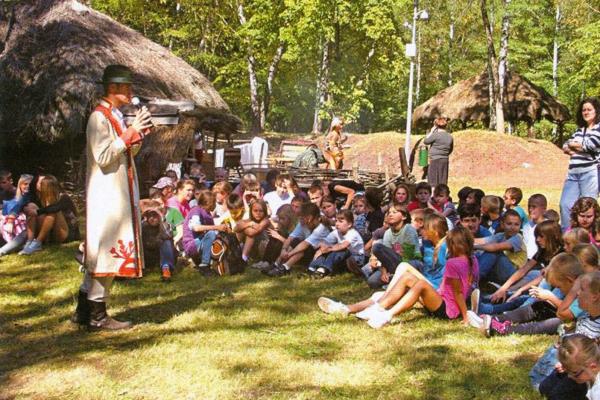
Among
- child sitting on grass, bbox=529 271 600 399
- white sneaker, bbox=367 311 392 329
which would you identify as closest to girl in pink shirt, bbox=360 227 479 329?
white sneaker, bbox=367 311 392 329

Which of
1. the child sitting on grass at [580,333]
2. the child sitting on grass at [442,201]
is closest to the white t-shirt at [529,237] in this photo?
the child sitting on grass at [442,201]

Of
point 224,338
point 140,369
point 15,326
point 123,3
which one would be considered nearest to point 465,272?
point 224,338

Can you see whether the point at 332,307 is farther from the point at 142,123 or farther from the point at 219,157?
the point at 219,157

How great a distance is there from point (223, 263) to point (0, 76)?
859 centimetres

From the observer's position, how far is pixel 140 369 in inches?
202

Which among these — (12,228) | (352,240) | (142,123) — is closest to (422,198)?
(352,240)

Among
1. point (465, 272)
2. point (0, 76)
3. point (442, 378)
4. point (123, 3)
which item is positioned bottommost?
point (442, 378)

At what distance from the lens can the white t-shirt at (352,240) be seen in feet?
27.3

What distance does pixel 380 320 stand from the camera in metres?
6.30

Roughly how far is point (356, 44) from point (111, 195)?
37.7 m

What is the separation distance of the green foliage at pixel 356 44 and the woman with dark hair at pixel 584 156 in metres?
21.7

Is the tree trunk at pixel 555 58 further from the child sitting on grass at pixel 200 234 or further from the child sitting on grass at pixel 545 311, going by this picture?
the child sitting on grass at pixel 545 311

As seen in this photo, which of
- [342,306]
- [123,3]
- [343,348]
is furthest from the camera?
[123,3]

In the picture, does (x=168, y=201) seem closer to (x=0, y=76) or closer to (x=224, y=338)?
(x=224, y=338)
